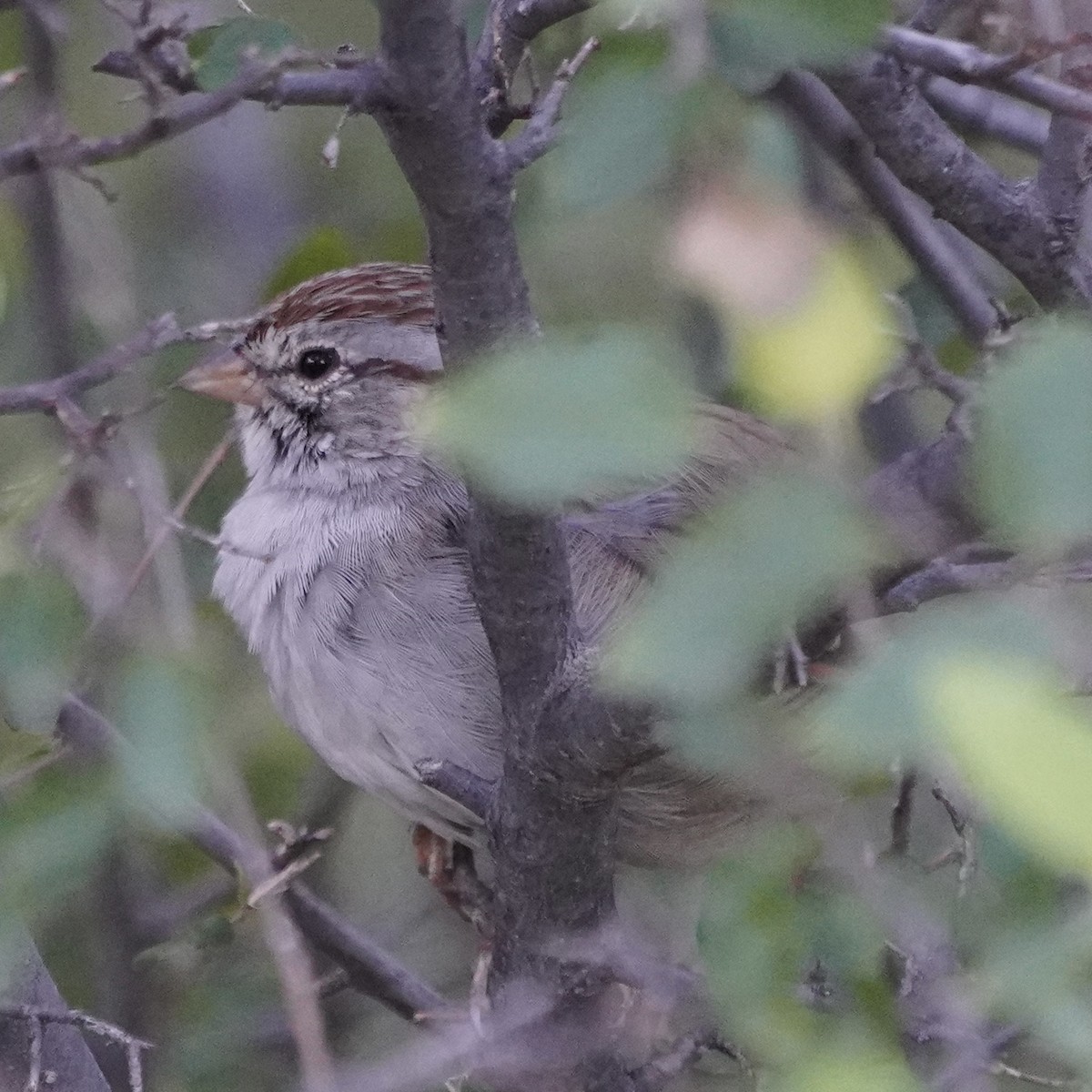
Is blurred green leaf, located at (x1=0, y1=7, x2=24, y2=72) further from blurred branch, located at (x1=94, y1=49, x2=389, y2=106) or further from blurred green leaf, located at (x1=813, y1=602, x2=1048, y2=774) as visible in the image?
blurred green leaf, located at (x1=813, y1=602, x2=1048, y2=774)

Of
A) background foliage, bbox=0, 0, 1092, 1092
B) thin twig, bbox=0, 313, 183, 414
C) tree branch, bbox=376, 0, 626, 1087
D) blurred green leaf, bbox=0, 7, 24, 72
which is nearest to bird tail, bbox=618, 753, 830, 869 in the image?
tree branch, bbox=376, 0, 626, 1087

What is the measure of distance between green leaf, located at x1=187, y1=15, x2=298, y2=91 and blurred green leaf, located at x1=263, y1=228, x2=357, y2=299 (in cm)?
94

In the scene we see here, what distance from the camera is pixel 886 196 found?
248cm

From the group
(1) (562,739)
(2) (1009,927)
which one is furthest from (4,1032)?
(2) (1009,927)

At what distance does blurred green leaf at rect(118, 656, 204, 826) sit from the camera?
1282 millimetres

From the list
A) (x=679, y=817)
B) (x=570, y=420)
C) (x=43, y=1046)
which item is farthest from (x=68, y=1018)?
(x=570, y=420)

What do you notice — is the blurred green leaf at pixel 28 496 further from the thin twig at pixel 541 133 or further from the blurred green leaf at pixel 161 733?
the thin twig at pixel 541 133

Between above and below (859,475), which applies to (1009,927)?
below

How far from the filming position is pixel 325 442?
247cm

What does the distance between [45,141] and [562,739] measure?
26.9 inches

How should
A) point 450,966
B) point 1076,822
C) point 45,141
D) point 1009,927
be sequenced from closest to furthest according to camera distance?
point 1076,822
point 1009,927
point 45,141
point 450,966

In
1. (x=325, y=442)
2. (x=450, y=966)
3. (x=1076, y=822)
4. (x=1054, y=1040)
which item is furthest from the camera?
(x=450, y=966)

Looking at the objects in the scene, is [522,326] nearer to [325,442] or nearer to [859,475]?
[859,475]

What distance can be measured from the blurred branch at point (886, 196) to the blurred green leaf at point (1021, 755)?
168cm
